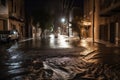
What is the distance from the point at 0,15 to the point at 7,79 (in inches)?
1480

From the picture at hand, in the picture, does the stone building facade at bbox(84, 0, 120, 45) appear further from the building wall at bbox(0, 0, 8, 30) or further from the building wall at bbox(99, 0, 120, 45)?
the building wall at bbox(0, 0, 8, 30)

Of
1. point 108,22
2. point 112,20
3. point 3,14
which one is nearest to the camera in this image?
point 112,20

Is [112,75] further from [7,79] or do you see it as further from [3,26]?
[3,26]

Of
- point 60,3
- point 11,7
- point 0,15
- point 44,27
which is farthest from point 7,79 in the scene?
point 60,3

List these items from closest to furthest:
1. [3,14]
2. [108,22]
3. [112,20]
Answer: [112,20], [108,22], [3,14]

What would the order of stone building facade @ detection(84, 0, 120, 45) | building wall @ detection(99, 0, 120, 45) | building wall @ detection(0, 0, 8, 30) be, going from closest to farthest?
1. building wall @ detection(99, 0, 120, 45)
2. stone building facade @ detection(84, 0, 120, 45)
3. building wall @ detection(0, 0, 8, 30)

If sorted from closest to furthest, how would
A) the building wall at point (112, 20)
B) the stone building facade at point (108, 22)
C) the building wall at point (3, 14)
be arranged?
the building wall at point (112, 20)
the stone building facade at point (108, 22)
the building wall at point (3, 14)

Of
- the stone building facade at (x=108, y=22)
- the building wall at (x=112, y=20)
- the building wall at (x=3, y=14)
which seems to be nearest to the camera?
the building wall at (x=112, y=20)

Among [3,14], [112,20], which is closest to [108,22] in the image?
[112,20]

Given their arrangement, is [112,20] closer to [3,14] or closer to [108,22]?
[108,22]

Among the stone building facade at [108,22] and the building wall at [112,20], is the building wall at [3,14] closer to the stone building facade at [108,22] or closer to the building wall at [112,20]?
the stone building facade at [108,22]

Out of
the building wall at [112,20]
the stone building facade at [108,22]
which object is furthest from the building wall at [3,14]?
the building wall at [112,20]

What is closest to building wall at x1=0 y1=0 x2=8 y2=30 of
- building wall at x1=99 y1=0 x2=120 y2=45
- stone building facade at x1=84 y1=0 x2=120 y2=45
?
stone building facade at x1=84 y1=0 x2=120 y2=45

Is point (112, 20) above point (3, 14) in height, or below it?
below
